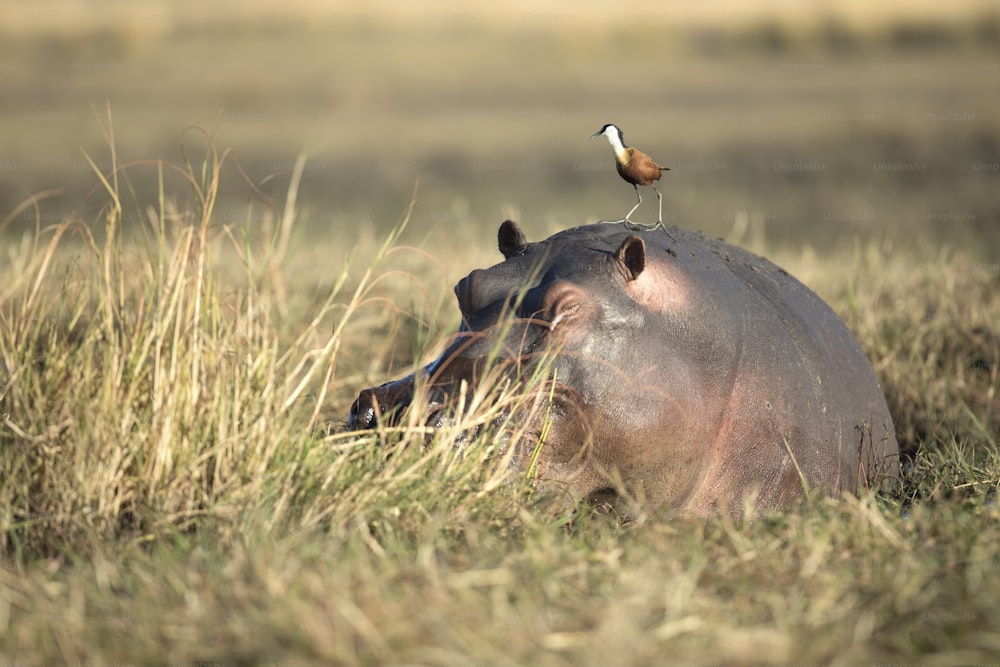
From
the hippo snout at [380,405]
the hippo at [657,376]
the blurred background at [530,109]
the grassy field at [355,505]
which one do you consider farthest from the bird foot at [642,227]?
the blurred background at [530,109]

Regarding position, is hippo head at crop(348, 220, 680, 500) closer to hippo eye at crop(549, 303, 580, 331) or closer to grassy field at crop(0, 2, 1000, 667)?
hippo eye at crop(549, 303, 580, 331)

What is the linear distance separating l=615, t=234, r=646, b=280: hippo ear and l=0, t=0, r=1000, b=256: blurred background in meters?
2.29

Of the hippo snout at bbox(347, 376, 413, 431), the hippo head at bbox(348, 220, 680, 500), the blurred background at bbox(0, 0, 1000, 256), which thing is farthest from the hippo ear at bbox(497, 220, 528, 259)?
the blurred background at bbox(0, 0, 1000, 256)

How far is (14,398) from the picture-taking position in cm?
331

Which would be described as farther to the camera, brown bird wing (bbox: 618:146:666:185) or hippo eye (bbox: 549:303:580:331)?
brown bird wing (bbox: 618:146:666:185)

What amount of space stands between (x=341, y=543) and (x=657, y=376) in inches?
40.5

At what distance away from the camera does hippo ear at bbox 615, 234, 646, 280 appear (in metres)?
3.51

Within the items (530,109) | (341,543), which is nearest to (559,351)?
(341,543)

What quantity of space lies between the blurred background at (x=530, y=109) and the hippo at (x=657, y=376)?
212cm

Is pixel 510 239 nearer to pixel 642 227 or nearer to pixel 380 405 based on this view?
pixel 642 227

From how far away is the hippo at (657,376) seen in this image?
3428mm

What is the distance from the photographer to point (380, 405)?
3.52 meters

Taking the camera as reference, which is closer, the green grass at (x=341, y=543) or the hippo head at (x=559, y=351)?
the green grass at (x=341, y=543)

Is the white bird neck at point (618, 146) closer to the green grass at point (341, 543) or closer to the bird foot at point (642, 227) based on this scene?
the bird foot at point (642, 227)
